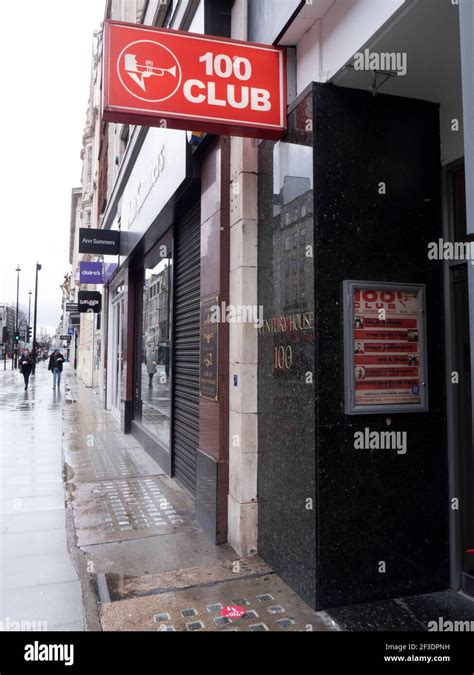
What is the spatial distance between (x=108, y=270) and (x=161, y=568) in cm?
1267

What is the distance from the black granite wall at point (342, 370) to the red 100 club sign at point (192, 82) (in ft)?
1.50

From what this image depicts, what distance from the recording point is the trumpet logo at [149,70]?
12.9ft

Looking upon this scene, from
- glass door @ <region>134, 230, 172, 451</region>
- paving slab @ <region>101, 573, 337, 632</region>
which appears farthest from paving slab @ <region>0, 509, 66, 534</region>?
glass door @ <region>134, 230, 172, 451</region>

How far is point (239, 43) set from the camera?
423 cm

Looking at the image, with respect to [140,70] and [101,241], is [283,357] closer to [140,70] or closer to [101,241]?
[140,70]

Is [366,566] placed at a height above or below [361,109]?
below

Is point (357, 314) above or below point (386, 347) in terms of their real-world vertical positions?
above

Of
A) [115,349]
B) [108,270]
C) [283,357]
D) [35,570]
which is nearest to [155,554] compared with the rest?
[35,570]

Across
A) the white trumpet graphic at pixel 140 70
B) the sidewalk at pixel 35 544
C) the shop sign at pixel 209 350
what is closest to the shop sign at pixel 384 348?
the shop sign at pixel 209 350

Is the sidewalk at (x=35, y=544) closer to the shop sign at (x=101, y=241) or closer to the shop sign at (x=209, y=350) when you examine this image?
the shop sign at (x=209, y=350)

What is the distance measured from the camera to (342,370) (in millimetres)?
3773
